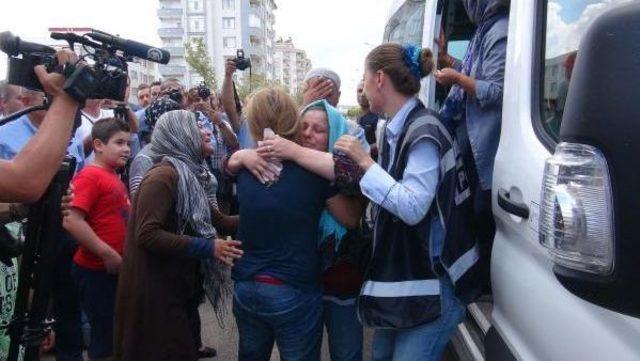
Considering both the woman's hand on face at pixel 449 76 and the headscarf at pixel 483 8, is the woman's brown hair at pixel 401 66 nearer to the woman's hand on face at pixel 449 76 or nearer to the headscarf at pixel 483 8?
the woman's hand on face at pixel 449 76

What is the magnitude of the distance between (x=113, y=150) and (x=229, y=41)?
63.3 m

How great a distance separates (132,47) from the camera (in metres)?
1.96

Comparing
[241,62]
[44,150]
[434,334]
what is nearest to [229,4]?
[241,62]

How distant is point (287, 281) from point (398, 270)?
48 cm

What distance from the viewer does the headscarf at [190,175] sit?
8.04 ft

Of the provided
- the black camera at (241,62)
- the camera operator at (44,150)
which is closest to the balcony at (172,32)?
the black camera at (241,62)

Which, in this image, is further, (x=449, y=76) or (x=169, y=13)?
(x=169, y=13)

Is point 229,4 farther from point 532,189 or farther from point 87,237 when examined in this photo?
point 532,189

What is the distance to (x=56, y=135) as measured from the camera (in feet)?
5.07

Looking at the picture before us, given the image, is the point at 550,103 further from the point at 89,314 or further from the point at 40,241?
the point at 89,314

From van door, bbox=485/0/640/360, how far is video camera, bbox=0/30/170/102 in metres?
1.32

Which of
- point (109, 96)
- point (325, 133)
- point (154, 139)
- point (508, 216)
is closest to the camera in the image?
point (508, 216)

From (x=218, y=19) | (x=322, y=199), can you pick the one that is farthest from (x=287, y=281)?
(x=218, y=19)

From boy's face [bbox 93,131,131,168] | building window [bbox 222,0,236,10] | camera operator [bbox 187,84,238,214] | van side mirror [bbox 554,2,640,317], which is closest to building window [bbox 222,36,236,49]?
building window [bbox 222,0,236,10]
